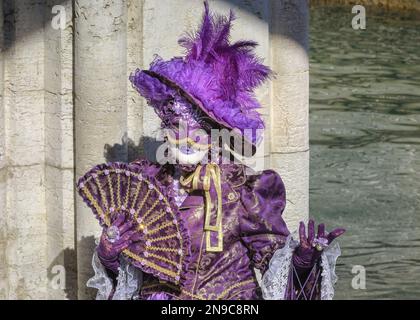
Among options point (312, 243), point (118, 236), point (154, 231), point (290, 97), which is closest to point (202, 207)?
point (154, 231)

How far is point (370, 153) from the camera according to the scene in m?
9.65

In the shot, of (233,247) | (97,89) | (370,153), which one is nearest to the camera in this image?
(233,247)

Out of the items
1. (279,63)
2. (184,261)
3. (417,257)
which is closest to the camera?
(184,261)

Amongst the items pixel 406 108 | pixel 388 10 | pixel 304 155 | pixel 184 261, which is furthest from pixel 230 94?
pixel 388 10

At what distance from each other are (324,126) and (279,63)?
5.24 m

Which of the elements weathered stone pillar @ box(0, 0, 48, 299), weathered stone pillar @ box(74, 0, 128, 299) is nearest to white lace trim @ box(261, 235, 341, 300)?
weathered stone pillar @ box(74, 0, 128, 299)

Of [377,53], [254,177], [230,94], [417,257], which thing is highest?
[377,53]

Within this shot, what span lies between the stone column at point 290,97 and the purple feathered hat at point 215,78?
0.66 meters

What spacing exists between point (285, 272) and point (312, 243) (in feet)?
0.68

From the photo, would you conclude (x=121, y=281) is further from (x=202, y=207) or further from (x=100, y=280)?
(x=202, y=207)

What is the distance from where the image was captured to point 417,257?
7.50 m

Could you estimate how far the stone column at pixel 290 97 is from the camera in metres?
5.20

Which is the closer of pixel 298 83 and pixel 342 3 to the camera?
pixel 298 83

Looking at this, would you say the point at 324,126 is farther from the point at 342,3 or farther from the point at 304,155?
the point at 342,3
